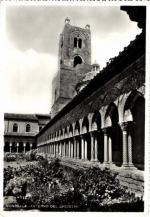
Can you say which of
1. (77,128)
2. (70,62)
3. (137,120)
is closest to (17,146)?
(70,62)

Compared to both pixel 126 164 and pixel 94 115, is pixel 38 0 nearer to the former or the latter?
pixel 126 164

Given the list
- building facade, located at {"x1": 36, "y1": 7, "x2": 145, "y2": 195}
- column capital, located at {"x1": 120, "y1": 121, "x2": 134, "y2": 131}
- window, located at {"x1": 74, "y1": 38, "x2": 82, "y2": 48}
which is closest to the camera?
building facade, located at {"x1": 36, "y1": 7, "x2": 145, "y2": 195}

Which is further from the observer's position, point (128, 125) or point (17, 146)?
point (17, 146)

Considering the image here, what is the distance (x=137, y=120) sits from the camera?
9.34 metres

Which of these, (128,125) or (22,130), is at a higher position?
(128,125)

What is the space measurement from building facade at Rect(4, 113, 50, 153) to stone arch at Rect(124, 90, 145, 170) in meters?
31.2

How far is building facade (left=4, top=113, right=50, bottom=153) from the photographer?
130ft

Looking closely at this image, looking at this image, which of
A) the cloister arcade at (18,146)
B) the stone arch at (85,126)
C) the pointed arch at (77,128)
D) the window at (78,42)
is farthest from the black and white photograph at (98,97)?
the cloister arcade at (18,146)

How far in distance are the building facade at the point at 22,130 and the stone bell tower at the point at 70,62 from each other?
9.23m

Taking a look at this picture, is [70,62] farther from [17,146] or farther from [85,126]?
[85,126]

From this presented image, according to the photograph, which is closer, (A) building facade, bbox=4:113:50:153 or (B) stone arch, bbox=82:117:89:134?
(B) stone arch, bbox=82:117:89:134

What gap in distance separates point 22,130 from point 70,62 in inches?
674

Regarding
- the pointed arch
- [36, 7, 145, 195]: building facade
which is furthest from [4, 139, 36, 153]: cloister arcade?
[36, 7, 145, 195]: building facade

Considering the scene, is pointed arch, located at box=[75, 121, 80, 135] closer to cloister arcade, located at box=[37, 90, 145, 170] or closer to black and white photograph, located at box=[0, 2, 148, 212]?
cloister arcade, located at box=[37, 90, 145, 170]
